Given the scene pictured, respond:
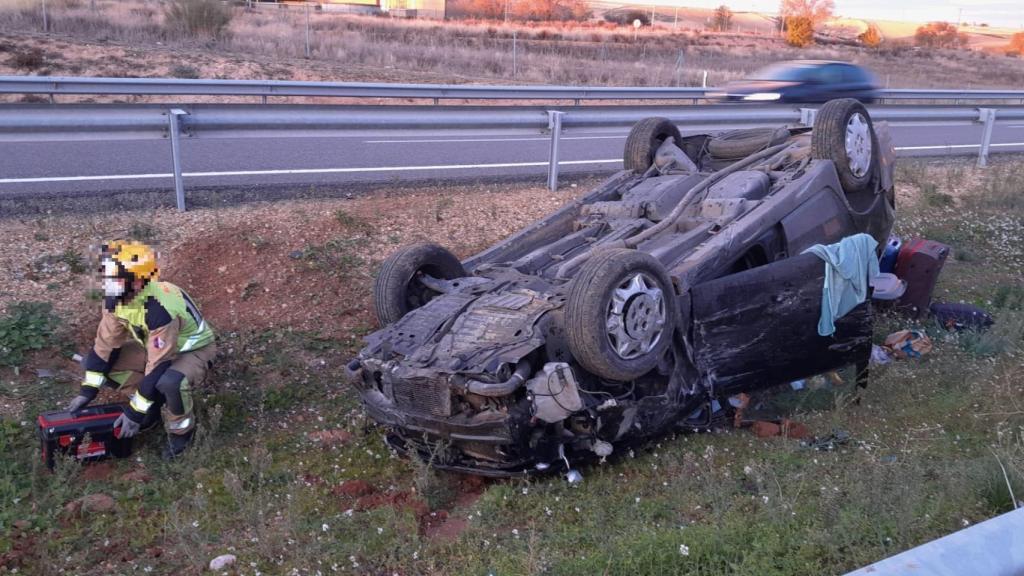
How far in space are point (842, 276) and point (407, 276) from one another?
110 inches

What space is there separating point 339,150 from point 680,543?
30.0ft

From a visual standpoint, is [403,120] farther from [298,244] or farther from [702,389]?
[702,389]

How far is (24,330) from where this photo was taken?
6176mm

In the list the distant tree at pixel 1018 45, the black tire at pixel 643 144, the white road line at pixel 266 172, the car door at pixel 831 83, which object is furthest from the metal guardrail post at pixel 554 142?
the distant tree at pixel 1018 45

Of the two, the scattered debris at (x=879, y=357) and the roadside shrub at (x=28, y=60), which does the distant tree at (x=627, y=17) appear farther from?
the scattered debris at (x=879, y=357)

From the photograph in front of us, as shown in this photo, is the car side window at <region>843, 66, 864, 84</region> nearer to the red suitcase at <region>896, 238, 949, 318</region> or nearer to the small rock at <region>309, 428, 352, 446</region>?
the red suitcase at <region>896, 238, 949, 318</region>

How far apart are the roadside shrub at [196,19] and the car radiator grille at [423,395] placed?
79.8 ft

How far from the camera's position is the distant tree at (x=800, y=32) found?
54938mm

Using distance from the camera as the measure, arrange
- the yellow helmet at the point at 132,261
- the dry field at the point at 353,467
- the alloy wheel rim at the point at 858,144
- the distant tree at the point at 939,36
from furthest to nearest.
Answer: the distant tree at the point at 939,36
the alloy wheel rim at the point at 858,144
the yellow helmet at the point at 132,261
the dry field at the point at 353,467

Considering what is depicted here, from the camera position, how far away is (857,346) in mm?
6008

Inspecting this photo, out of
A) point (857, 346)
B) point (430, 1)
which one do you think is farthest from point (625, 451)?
point (430, 1)

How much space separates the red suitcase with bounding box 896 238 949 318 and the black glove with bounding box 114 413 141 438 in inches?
246

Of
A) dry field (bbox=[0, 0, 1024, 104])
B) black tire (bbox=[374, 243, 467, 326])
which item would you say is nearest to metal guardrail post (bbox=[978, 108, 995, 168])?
black tire (bbox=[374, 243, 467, 326])

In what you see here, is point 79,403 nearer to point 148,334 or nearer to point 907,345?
point 148,334
